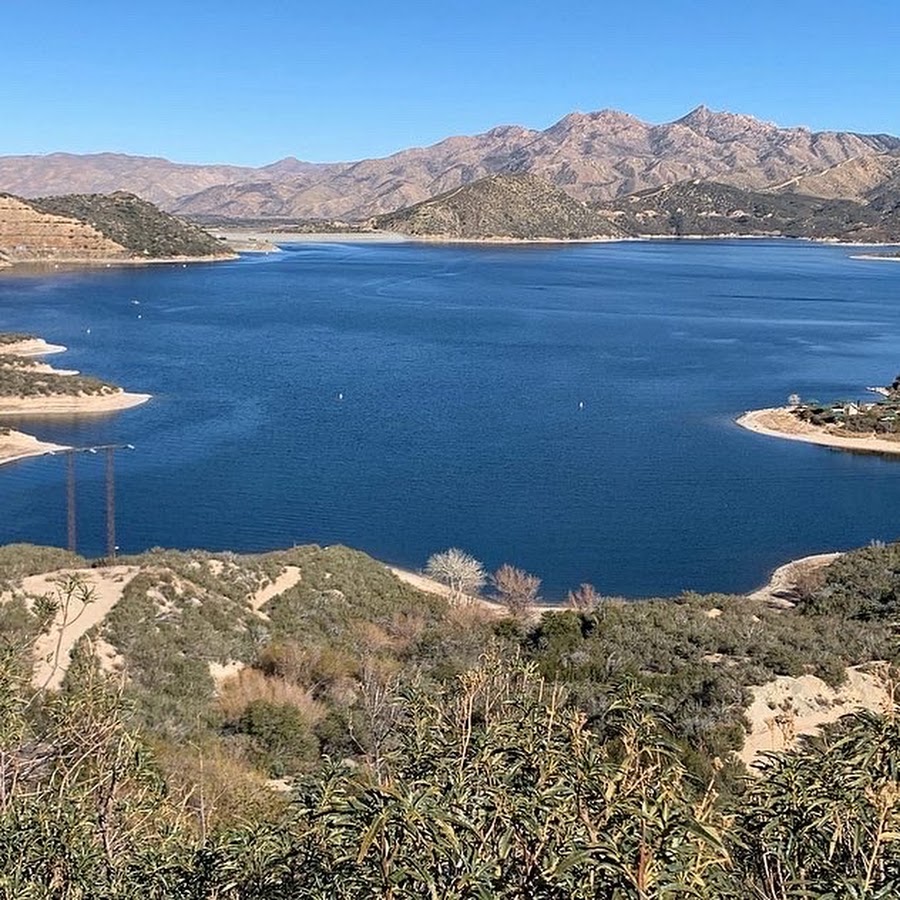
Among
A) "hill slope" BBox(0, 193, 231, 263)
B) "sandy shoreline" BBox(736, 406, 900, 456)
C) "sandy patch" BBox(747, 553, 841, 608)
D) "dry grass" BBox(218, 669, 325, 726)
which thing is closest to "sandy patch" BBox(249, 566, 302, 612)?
"dry grass" BBox(218, 669, 325, 726)

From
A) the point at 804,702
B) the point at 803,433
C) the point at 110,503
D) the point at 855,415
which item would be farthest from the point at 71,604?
the point at 855,415

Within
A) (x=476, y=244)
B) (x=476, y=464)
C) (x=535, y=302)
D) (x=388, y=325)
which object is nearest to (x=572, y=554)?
(x=476, y=464)

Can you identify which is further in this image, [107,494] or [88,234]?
[88,234]

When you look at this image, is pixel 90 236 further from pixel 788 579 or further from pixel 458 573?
pixel 788 579

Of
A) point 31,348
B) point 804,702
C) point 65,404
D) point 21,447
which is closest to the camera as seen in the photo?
point 804,702

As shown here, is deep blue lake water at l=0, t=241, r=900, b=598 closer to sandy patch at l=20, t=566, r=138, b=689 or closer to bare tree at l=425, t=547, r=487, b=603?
bare tree at l=425, t=547, r=487, b=603

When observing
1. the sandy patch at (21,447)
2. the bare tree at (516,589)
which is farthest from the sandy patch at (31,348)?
the bare tree at (516,589)

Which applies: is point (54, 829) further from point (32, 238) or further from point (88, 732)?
point (32, 238)
